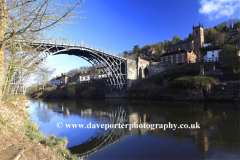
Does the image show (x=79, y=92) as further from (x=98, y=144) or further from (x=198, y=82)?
(x=98, y=144)

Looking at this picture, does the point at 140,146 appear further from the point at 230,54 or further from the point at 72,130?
the point at 230,54

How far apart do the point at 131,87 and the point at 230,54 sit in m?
23.3

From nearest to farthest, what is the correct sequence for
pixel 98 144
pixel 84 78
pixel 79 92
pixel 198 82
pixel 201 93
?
pixel 98 144 < pixel 198 82 < pixel 201 93 < pixel 79 92 < pixel 84 78

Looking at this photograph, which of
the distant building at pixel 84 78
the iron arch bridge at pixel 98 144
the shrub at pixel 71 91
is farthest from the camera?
the distant building at pixel 84 78

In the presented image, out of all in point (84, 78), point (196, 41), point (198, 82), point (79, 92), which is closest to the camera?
point (198, 82)

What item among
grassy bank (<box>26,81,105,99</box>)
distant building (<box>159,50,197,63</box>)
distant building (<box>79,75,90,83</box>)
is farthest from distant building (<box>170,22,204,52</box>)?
distant building (<box>79,75,90,83</box>)

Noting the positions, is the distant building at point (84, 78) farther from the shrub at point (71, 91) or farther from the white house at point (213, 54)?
the white house at point (213, 54)

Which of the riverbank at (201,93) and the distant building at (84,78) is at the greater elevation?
the distant building at (84,78)

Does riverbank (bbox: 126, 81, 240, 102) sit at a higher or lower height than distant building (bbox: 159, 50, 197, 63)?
lower

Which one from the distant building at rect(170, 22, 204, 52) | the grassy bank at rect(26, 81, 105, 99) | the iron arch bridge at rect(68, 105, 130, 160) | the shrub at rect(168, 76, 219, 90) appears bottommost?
the iron arch bridge at rect(68, 105, 130, 160)

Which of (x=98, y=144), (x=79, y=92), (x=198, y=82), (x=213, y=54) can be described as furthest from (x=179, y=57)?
(x=98, y=144)

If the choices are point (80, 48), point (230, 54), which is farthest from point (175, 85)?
point (80, 48)

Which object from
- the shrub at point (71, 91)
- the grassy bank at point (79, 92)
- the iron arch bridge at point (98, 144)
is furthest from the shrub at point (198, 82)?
the shrub at point (71, 91)

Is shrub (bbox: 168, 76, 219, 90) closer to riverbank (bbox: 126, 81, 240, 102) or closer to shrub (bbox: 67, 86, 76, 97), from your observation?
riverbank (bbox: 126, 81, 240, 102)
